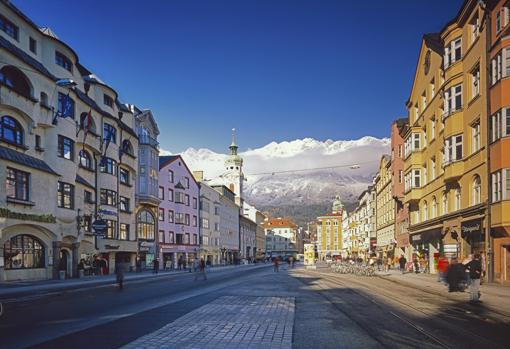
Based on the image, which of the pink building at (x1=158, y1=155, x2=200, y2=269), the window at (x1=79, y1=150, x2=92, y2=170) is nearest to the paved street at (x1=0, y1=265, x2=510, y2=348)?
the window at (x1=79, y1=150, x2=92, y2=170)

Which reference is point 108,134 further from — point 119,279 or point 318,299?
point 318,299

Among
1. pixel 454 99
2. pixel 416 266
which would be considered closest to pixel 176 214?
pixel 416 266

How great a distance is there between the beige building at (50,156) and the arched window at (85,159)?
0.09 meters

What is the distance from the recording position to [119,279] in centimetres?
2770

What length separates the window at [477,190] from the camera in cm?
3112

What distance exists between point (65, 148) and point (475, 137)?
2963 centimetres

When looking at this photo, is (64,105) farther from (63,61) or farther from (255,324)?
(255,324)

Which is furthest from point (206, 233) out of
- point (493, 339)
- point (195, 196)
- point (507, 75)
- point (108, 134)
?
point (493, 339)

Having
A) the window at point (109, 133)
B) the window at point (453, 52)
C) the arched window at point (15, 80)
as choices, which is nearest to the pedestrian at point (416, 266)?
the window at point (453, 52)

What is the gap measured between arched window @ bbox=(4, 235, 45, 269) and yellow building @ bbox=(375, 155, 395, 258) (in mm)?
43562

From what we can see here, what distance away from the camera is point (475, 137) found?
32.2 metres

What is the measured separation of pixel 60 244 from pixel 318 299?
25.8 m

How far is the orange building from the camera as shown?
27.0 meters

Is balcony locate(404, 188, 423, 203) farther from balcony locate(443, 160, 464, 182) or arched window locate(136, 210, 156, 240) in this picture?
arched window locate(136, 210, 156, 240)
